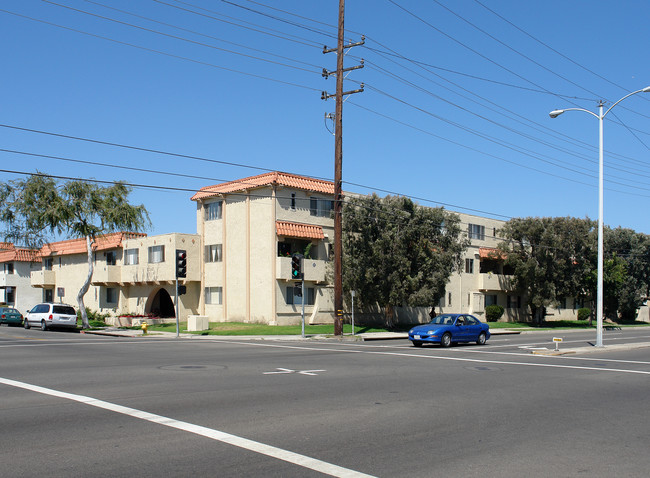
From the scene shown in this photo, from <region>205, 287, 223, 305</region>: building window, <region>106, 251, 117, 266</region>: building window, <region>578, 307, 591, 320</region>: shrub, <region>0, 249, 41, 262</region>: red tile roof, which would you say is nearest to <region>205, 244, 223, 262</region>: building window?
<region>205, 287, 223, 305</region>: building window

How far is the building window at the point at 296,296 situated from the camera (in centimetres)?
3925

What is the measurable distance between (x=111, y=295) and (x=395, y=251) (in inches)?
1061

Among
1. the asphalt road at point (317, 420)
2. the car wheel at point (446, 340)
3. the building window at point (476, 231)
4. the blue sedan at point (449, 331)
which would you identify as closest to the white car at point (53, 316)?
the asphalt road at point (317, 420)

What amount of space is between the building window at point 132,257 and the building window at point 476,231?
2745 centimetres

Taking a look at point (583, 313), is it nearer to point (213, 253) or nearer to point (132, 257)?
point (213, 253)

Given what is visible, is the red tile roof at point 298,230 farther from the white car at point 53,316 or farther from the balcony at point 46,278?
the balcony at point 46,278

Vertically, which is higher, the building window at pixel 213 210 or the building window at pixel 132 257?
the building window at pixel 213 210

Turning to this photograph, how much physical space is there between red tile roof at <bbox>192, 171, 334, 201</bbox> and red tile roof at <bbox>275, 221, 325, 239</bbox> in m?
2.46

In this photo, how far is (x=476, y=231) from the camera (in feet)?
175

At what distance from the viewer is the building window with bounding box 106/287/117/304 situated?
51719 mm

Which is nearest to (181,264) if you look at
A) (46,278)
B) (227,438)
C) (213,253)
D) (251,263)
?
(251,263)

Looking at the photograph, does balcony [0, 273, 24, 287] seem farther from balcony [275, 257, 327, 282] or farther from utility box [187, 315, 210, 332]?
balcony [275, 257, 327, 282]

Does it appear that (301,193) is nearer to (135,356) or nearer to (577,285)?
(135,356)

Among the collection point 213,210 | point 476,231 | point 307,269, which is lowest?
point 307,269
